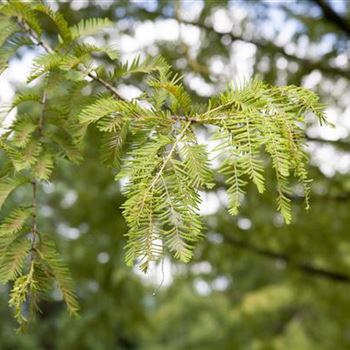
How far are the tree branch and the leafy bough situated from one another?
2.60m

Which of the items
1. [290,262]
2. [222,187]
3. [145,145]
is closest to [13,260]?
[145,145]

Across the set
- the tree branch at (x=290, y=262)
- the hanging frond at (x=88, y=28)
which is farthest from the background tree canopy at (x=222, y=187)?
the hanging frond at (x=88, y=28)

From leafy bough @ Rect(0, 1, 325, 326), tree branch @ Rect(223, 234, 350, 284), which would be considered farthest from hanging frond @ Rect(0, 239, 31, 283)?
Result: tree branch @ Rect(223, 234, 350, 284)

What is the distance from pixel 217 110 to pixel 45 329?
914 centimetres

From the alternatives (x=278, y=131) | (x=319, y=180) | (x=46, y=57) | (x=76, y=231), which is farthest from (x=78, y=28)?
(x=76, y=231)

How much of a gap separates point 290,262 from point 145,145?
9.79 ft

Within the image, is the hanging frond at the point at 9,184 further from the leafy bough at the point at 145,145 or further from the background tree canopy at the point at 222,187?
the background tree canopy at the point at 222,187

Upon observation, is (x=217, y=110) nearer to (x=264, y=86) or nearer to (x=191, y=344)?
(x=264, y=86)

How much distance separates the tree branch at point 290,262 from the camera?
3619 millimetres

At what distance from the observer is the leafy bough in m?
0.86

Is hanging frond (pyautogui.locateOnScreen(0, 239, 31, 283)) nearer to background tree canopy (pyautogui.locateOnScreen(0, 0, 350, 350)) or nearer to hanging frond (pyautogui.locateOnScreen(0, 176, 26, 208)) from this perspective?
hanging frond (pyautogui.locateOnScreen(0, 176, 26, 208))

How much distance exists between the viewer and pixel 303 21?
3.44 m

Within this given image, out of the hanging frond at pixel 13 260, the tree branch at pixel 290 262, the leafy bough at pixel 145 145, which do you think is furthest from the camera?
the tree branch at pixel 290 262

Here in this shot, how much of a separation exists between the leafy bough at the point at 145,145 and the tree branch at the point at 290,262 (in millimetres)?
2596
